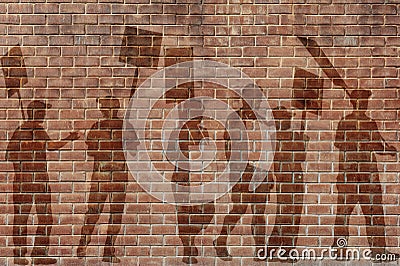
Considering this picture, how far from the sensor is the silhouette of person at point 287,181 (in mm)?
4297

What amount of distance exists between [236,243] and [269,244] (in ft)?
0.87

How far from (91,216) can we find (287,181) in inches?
63.0

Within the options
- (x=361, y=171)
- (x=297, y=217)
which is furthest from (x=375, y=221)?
(x=297, y=217)

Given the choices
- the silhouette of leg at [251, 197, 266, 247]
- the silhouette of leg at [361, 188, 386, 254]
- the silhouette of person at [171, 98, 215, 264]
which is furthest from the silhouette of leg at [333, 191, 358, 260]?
the silhouette of person at [171, 98, 215, 264]

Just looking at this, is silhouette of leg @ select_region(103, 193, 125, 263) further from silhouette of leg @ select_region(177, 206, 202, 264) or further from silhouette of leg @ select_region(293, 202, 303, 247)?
silhouette of leg @ select_region(293, 202, 303, 247)

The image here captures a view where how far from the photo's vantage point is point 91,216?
4.29 meters

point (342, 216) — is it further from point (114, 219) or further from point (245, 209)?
point (114, 219)

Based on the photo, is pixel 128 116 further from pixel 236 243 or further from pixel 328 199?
pixel 328 199

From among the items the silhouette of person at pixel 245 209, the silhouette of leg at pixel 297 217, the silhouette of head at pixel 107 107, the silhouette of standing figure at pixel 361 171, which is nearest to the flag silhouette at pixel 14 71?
the silhouette of head at pixel 107 107

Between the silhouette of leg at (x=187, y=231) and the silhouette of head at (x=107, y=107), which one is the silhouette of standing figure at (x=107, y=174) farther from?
the silhouette of leg at (x=187, y=231)

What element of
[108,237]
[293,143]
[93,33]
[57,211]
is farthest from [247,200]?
[93,33]

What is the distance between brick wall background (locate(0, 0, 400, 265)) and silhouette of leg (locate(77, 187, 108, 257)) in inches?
1.9

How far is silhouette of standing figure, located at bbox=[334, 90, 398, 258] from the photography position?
4.29m

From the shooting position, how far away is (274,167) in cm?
431
